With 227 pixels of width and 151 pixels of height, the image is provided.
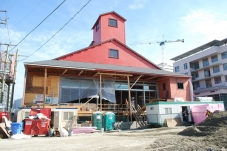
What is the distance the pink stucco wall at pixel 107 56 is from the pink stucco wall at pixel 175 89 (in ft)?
12.2

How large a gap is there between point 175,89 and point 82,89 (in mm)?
11712

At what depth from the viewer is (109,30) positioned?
28.5 meters

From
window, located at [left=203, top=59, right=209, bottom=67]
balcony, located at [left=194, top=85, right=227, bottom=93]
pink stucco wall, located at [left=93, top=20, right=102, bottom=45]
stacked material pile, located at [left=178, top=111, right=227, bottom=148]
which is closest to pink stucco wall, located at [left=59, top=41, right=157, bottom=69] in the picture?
pink stucco wall, located at [left=93, top=20, right=102, bottom=45]

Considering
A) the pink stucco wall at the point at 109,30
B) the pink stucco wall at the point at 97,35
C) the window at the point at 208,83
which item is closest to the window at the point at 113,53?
the pink stucco wall at the point at 109,30

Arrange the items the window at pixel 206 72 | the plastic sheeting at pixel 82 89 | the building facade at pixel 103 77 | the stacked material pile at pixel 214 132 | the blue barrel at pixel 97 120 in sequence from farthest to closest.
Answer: the window at pixel 206 72 < the plastic sheeting at pixel 82 89 < the building facade at pixel 103 77 < the blue barrel at pixel 97 120 < the stacked material pile at pixel 214 132

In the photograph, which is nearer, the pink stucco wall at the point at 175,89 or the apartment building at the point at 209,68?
the pink stucco wall at the point at 175,89

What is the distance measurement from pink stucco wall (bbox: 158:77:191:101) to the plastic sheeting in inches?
279

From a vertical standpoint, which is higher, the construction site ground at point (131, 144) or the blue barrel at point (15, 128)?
the blue barrel at point (15, 128)

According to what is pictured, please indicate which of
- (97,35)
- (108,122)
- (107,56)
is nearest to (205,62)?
(97,35)

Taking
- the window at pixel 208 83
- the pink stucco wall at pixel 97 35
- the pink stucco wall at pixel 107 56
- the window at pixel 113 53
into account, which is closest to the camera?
the pink stucco wall at pixel 107 56

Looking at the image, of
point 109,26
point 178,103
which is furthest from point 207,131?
point 109,26

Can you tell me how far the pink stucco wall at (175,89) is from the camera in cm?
2395

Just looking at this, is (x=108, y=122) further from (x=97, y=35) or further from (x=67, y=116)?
(x=97, y=35)

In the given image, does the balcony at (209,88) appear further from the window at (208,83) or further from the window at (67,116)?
the window at (67,116)
